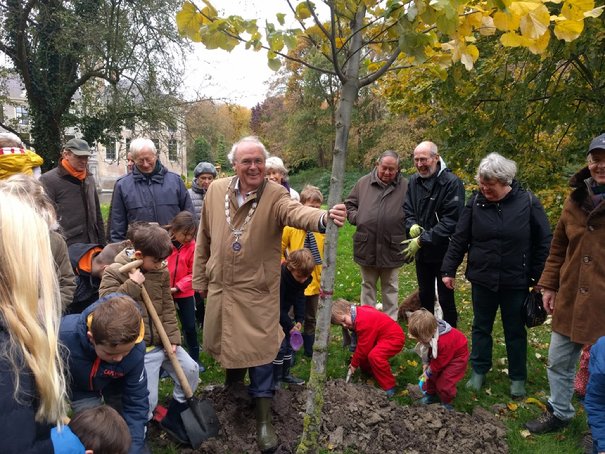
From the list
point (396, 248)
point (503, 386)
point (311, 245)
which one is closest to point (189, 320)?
point (311, 245)

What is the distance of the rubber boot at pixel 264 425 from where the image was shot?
3.19 m

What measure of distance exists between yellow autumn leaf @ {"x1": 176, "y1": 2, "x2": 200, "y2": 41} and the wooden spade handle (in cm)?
150

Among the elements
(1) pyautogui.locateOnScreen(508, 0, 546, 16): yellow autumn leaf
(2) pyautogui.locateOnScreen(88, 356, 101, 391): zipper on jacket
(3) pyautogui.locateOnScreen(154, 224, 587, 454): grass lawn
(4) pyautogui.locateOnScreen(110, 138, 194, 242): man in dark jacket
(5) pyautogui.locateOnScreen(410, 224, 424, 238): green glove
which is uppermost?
(1) pyautogui.locateOnScreen(508, 0, 546, 16): yellow autumn leaf

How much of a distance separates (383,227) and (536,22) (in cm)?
331

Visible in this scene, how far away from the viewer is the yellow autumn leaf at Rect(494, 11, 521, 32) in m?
1.95

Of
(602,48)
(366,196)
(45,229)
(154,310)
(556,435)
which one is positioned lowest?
(556,435)

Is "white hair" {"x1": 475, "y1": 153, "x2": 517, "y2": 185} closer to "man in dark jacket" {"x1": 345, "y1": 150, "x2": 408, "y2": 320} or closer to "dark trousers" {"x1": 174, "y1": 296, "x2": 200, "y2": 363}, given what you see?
"man in dark jacket" {"x1": 345, "y1": 150, "x2": 408, "y2": 320}

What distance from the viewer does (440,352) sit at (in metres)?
3.83

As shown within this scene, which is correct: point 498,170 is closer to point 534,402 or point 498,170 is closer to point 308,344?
point 534,402

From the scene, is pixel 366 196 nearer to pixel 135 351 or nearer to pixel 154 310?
pixel 154 310

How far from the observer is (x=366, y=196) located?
5.30m

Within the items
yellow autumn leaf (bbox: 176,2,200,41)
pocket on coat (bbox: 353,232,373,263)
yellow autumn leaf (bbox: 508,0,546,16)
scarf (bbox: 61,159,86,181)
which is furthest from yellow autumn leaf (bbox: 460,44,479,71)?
scarf (bbox: 61,159,86,181)

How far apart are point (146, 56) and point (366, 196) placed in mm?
10856

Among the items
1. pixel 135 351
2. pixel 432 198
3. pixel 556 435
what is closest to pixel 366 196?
pixel 432 198
